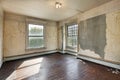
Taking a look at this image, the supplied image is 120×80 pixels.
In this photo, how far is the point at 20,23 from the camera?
4.50m

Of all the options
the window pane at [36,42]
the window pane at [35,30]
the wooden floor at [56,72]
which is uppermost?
the window pane at [35,30]

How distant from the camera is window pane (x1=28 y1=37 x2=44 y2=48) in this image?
5014 mm

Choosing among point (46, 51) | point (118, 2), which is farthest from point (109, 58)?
point (46, 51)

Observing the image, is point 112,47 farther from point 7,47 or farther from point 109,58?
point 7,47

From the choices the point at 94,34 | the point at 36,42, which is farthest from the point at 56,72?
the point at 36,42

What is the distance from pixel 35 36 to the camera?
17.0 ft

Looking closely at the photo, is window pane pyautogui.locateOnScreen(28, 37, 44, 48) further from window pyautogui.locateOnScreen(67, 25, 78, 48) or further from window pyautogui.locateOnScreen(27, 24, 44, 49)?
window pyautogui.locateOnScreen(67, 25, 78, 48)

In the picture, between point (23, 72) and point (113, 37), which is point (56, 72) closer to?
point (23, 72)

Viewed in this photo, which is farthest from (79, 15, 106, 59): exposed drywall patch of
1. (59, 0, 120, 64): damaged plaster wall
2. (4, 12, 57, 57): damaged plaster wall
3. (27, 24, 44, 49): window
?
(4, 12, 57, 57): damaged plaster wall

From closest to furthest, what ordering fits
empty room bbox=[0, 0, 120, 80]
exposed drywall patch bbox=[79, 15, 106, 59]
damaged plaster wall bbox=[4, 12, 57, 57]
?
empty room bbox=[0, 0, 120, 80] < exposed drywall patch bbox=[79, 15, 106, 59] < damaged plaster wall bbox=[4, 12, 57, 57]

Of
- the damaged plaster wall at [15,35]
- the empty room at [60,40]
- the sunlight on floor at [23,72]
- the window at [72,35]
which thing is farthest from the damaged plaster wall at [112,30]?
the damaged plaster wall at [15,35]

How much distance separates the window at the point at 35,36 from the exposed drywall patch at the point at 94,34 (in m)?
2.61

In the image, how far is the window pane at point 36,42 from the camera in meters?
5.01

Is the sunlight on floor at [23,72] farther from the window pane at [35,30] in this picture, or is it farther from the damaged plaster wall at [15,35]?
the window pane at [35,30]
